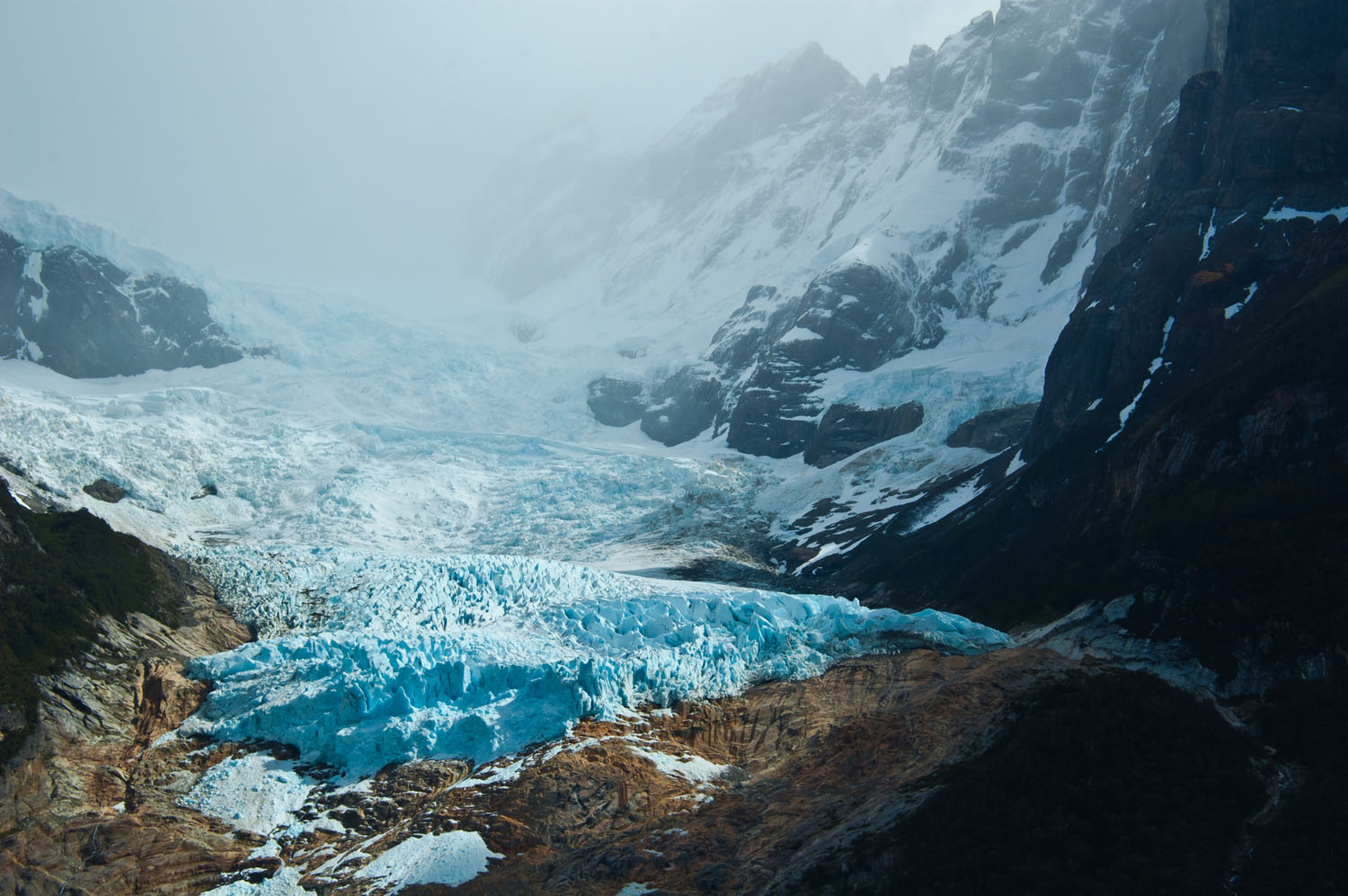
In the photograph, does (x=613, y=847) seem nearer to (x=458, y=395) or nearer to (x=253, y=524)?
(x=253, y=524)

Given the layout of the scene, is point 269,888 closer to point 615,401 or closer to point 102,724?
point 102,724

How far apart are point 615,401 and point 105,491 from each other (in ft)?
323

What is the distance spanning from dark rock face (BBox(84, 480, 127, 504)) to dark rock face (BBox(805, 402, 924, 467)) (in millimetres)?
85138

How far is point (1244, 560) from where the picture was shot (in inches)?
1703

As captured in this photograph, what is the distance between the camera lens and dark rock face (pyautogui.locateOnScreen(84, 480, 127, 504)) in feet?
305

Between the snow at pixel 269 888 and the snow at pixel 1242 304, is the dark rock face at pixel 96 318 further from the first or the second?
the snow at pixel 1242 304

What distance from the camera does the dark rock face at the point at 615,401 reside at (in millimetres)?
179625

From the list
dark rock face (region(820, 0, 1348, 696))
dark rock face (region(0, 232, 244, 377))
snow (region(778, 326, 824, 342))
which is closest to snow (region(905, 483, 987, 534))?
dark rock face (region(820, 0, 1348, 696))

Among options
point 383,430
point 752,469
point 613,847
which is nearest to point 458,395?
point 383,430

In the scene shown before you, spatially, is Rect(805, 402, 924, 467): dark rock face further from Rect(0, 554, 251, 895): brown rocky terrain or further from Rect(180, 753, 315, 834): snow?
Rect(180, 753, 315, 834): snow

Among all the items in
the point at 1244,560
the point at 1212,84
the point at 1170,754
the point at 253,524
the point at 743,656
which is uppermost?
the point at 1212,84

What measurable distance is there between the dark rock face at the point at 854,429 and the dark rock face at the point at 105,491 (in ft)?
279

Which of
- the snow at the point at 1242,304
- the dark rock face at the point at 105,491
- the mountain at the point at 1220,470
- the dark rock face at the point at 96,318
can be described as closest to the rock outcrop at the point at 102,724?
the mountain at the point at 1220,470

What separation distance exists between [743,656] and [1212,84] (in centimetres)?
8170
